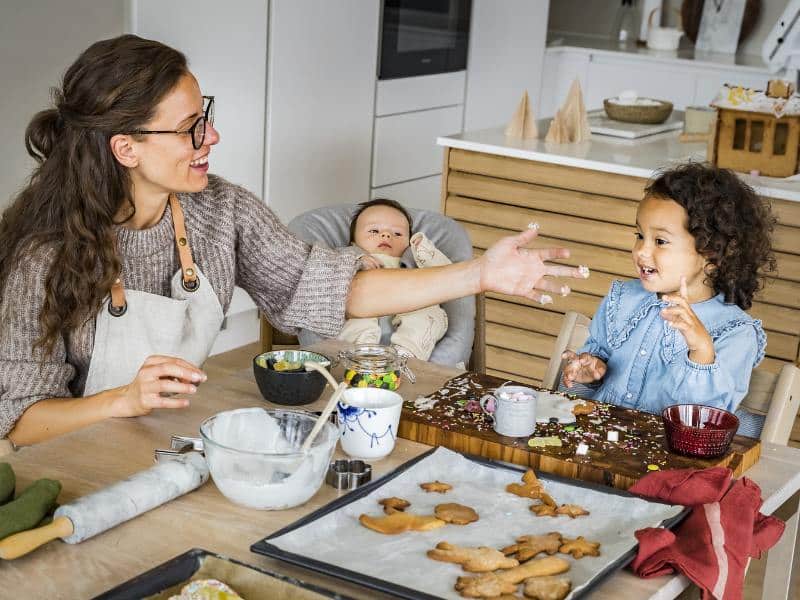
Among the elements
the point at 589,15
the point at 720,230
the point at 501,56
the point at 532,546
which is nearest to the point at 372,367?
the point at 532,546

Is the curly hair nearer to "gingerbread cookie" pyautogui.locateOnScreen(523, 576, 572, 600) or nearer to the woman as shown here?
the woman

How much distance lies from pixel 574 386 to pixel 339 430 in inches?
34.7

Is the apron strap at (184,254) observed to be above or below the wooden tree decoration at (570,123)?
below

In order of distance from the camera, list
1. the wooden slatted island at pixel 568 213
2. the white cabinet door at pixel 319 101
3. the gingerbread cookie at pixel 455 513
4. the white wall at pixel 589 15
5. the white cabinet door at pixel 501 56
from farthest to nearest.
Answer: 1. the white wall at pixel 589 15
2. the white cabinet door at pixel 501 56
3. the white cabinet door at pixel 319 101
4. the wooden slatted island at pixel 568 213
5. the gingerbread cookie at pixel 455 513

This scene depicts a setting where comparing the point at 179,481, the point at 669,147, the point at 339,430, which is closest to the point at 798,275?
the point at 669,147

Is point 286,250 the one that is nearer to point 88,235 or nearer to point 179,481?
point 88,235

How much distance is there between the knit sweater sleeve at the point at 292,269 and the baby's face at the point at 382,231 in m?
0.79

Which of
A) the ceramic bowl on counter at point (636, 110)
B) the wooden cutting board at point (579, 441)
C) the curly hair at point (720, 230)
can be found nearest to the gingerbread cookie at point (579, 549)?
the wooden cutting board at point (579, 441)

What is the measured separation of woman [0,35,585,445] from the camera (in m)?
1.78

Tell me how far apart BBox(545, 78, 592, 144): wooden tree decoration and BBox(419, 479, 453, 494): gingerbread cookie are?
7.83 feet

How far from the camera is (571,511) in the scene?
1.40 metres

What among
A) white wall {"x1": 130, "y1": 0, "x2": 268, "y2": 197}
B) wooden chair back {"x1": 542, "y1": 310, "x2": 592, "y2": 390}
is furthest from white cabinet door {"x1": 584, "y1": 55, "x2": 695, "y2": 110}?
wooden chair back {"x1": 542, "y1": 310, "x2": 592, "y2": 390}

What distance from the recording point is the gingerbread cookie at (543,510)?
4.58 ft

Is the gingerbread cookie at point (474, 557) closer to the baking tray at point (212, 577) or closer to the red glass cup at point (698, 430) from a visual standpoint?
the baking tray at point (212, 577)
